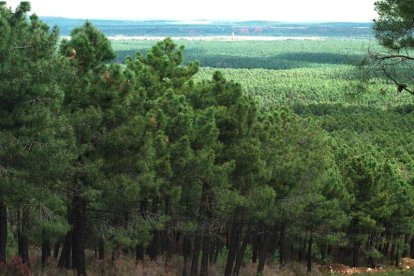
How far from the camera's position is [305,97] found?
16588cm

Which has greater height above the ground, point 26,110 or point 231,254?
point 26,110

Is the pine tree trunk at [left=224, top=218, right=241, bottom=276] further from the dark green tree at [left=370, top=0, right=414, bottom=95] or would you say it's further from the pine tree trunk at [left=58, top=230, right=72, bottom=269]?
the dark green tree at [left=370, top=0, right=414, bottom=95]

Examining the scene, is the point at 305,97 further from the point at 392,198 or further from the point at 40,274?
the point at 40,274

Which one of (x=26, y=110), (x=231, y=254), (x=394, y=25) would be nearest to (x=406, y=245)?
(x=231, y=254)

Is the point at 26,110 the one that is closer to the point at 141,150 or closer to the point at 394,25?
the point at 141,150

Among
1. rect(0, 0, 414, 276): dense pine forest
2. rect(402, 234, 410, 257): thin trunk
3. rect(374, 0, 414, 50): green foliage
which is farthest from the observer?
rect(402, 234, 410, 257): thin trunk

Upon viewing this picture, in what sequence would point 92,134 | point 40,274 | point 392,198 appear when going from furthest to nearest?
point 392,198 → point 40,274 → point 92,134

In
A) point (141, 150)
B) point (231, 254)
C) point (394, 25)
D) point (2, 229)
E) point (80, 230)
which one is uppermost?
point (394, 25)

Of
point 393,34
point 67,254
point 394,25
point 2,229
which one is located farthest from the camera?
point 67,254

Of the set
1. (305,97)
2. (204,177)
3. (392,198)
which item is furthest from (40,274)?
(305,97)

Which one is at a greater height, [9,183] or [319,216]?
[9,183]

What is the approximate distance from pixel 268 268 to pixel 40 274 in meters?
16.1

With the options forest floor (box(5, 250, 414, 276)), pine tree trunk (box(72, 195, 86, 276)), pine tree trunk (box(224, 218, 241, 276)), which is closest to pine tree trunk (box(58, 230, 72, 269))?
forest floor (box(5, 250, 414, 276))

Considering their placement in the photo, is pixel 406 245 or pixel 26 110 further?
pixel 406 245
